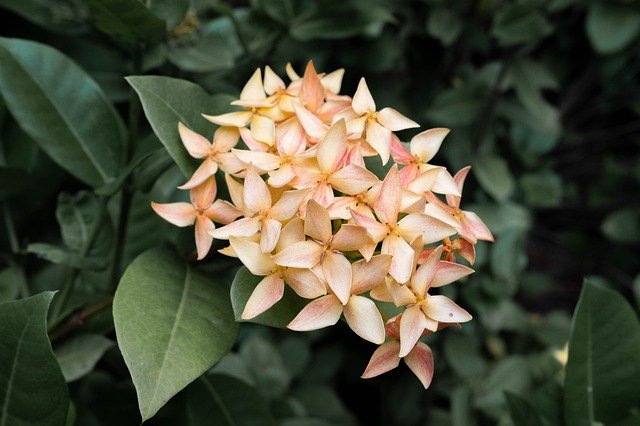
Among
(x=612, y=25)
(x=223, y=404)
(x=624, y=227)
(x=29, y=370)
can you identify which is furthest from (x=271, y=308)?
(x=624, y=227)

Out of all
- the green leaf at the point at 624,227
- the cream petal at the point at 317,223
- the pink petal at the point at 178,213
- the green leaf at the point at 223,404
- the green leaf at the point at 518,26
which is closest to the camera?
the cream petal at the point at 317,223

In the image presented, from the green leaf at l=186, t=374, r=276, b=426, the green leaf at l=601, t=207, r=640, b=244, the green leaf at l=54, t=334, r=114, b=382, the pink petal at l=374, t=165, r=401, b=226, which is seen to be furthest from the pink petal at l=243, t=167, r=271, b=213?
the green leaf at l=601, t=207, r=640, b=244

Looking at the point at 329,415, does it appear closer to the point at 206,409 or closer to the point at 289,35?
the point at 206,409

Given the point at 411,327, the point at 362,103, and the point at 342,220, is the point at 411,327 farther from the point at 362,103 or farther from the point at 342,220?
the point at 362,103

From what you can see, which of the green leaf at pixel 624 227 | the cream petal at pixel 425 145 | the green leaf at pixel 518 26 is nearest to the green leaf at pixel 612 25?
the green leaf at pixel 518 26

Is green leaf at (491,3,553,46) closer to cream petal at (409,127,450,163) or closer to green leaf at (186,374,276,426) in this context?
cream petal at (409,127,450,163)

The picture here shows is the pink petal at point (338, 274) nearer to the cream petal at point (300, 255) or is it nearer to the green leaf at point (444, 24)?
the cream petal at point (300, 255)
